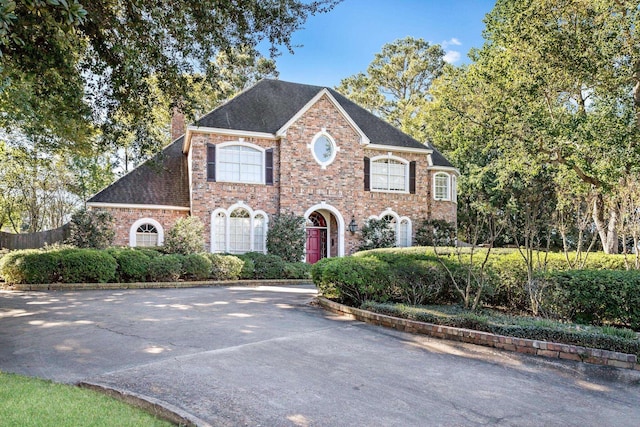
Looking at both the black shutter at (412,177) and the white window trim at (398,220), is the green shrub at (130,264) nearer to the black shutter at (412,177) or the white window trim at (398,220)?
the white window trim at (398,220)

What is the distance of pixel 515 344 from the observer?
707cm

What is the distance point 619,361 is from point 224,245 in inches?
651

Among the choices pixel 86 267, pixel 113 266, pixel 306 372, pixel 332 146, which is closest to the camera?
pixel 306 372

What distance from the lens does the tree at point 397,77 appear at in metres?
40.8

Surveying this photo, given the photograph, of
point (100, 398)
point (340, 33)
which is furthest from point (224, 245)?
point (100, 398)

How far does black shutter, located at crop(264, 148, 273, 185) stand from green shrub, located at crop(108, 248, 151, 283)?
7.33m

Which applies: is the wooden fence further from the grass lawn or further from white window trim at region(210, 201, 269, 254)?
the grass lawn

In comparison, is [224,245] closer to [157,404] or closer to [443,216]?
[443,216]

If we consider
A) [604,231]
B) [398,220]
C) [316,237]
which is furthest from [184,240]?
[604,231]

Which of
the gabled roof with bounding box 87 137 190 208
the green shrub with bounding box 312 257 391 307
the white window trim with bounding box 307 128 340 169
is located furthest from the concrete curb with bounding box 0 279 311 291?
the green shrub with bounding box 312 257 391 307

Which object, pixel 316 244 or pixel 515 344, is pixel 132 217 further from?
pixel 515 344

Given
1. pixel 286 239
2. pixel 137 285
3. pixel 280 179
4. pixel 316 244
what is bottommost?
pixel 137 285

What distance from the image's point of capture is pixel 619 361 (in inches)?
251

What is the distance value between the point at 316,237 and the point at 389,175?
16.6 feet
